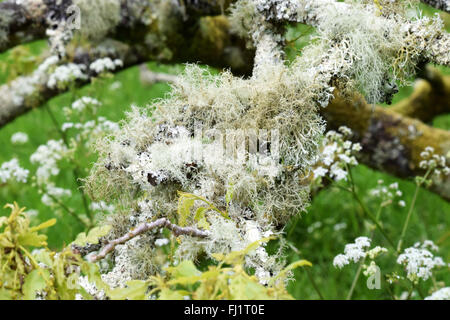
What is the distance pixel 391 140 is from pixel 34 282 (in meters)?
2.35

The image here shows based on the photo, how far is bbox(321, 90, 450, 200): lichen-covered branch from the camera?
9.79 feet

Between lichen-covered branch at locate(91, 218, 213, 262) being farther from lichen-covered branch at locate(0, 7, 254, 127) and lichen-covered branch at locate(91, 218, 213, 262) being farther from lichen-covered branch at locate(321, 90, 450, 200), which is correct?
lichen-covered branch at locate(321, 90, 450, 200)

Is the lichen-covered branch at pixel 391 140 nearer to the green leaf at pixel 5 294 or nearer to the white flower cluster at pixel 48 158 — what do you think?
the white flower cluster at pixel 48 158

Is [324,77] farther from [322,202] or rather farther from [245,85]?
[322,202]

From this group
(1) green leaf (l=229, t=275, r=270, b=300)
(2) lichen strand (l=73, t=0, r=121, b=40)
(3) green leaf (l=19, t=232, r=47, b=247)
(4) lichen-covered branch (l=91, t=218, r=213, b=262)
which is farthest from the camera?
(2) lichen strand (l=73, t=0, r=121, b=40)

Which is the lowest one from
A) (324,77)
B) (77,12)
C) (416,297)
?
(416,297)

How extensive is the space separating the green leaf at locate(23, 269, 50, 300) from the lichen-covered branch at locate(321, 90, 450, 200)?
2.16 m

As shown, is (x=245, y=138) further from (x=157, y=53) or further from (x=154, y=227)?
(x=157, y=53)

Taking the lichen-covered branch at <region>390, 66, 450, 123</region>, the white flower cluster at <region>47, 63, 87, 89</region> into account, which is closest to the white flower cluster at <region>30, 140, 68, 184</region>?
the white flower cluster at <region>47, 63, 87, 89</region>

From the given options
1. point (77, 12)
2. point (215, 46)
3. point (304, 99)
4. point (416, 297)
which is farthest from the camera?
point (215, 46)

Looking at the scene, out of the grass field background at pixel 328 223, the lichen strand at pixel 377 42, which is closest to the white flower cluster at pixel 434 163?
the grass field background at pixel 328 223

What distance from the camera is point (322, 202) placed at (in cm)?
391
